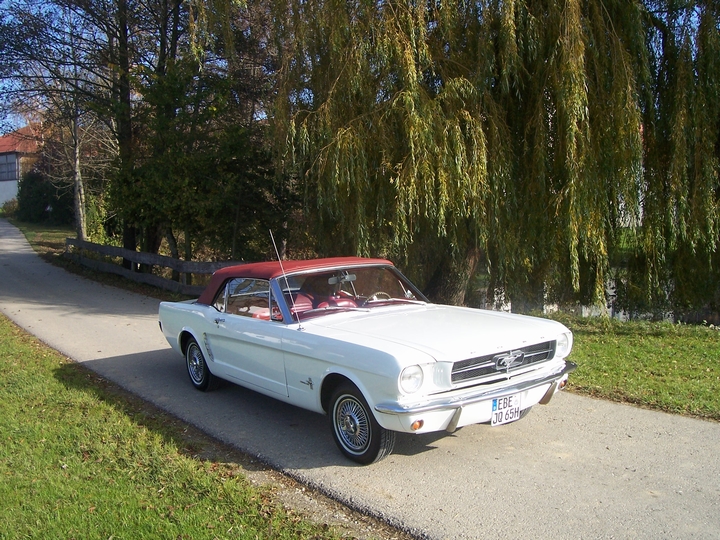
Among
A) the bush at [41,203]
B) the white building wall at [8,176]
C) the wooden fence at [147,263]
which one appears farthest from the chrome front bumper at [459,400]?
the white building wall at [8,176]

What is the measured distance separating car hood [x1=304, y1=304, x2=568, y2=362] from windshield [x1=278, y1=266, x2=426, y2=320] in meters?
0.20

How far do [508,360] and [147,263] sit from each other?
534 inches

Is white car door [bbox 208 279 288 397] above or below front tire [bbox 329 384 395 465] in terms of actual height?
above

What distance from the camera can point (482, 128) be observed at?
9.45 metres

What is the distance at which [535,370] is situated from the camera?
16.4 ft

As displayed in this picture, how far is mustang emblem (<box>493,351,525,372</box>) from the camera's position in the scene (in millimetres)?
4699

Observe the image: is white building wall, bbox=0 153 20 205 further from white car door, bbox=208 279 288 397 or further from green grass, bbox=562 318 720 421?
white car door, bbox=208 279 288 397

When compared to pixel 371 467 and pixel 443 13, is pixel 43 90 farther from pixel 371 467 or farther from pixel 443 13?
pixel 371 467

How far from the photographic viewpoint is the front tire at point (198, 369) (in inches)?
265

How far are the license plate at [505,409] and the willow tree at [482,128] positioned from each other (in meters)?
4.38

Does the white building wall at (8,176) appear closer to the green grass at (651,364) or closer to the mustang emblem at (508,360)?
the green grass at (651,364)

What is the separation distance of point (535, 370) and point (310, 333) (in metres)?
1.79

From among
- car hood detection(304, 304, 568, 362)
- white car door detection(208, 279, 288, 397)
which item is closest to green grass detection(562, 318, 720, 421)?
car hood detection(304, 304, 568, 362)

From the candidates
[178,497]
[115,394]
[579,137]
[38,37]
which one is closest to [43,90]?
[38,37]
